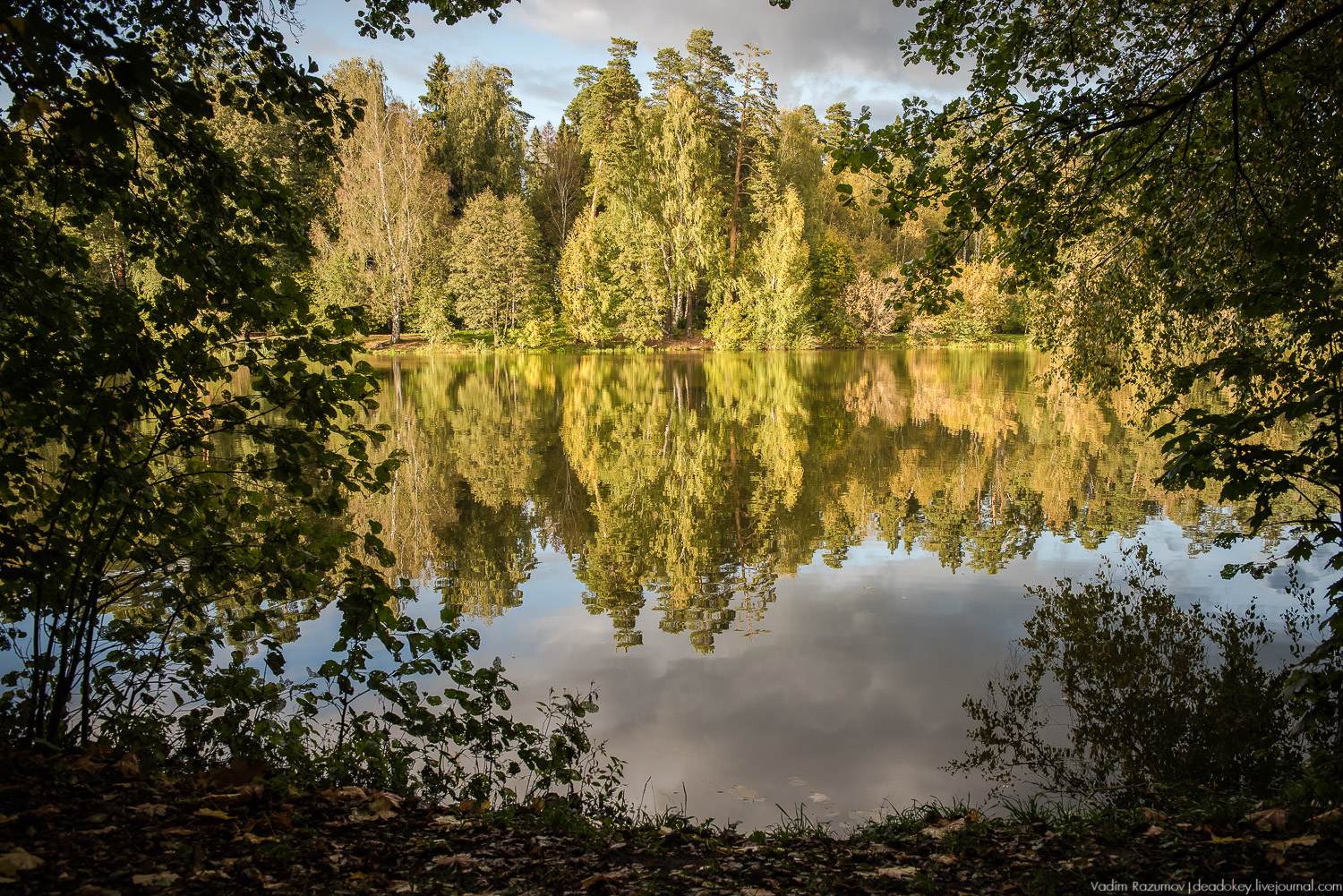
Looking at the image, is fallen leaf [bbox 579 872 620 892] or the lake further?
the lake

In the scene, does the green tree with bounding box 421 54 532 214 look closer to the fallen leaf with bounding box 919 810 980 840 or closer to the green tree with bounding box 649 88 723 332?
the green tree with bounding box 649 88 723 332

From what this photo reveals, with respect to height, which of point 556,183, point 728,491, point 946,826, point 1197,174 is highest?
point 556,183

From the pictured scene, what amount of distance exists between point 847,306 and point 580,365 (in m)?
20.4

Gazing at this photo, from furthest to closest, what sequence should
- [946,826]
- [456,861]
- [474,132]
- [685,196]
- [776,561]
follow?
1. [474,132]
2. [685,196]
3. [776,561]
4. [946,826]
5. [456,861]

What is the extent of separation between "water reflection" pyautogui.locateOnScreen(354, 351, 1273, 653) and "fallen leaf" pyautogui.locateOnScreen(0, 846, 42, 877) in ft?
16.6

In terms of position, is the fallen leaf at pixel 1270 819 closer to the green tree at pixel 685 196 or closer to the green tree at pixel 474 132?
the green tree at pixel 685 196

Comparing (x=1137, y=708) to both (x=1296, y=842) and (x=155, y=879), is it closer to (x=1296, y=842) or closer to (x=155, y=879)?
(x=1296, y=842)

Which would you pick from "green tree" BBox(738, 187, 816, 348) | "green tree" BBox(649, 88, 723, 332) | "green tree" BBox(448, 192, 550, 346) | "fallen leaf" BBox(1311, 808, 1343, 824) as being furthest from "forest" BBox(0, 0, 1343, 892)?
"green tree" BBox(448, 192, 550, 346)

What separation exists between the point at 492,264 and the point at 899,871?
46.0 meters

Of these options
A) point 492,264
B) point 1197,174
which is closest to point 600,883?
point 1197,174

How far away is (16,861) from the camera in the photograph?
2549mm

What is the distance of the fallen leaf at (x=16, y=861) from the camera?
8.11 feet

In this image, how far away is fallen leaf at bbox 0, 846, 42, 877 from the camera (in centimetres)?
247

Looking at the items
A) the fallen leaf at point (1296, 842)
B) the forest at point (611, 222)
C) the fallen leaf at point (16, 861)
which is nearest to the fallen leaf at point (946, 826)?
the fallen leaf at point (1296, 842)
